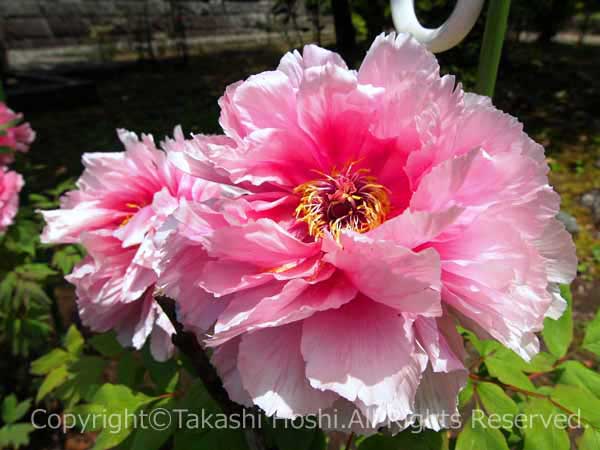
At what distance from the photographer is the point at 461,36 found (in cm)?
76

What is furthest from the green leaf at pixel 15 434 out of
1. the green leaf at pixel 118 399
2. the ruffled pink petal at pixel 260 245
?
the ruffled pink petal at pixel 260 245

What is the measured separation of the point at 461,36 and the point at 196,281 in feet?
1.84

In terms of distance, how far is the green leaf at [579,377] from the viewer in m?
0.84

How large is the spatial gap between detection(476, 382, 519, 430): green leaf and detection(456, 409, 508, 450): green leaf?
0.02 metres

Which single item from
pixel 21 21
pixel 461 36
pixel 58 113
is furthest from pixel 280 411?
pixel 21 21

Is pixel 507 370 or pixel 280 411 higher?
pixel 280 411

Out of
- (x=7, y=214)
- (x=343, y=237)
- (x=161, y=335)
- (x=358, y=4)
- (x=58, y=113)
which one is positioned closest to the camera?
(x=343, y=237)

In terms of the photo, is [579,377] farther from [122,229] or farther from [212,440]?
[122,229]

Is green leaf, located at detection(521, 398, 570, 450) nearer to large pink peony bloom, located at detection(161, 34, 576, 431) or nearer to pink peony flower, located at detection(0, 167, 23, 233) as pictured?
large pink peony bloom, located at detection(161, 34, 576, 431)

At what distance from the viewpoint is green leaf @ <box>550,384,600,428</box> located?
76 centimetres

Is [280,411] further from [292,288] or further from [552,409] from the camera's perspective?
[552,409]

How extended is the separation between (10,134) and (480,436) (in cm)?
178

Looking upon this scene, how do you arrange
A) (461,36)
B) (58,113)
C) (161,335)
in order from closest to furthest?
1. (461,36)
2. (161,335)
3. (58,113)

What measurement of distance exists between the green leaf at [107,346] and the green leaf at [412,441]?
0.69m
